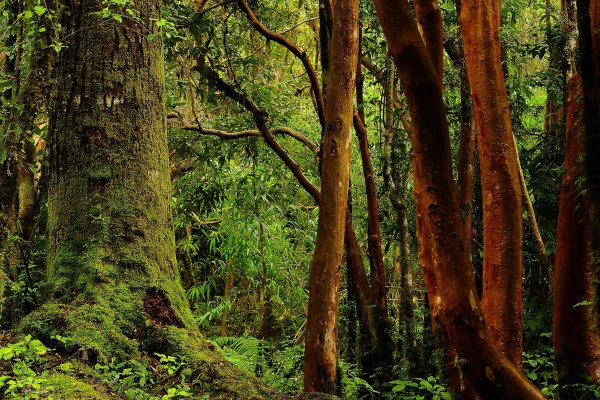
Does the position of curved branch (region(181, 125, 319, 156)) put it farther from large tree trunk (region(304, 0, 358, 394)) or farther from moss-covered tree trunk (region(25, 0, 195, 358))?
moss-covered tree trunk (region(25, 0, 195, 358))

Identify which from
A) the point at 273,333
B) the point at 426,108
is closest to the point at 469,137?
the point at 426,108

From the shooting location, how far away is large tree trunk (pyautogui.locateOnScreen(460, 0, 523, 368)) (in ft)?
12.8

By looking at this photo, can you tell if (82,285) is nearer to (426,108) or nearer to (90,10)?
(90,10)

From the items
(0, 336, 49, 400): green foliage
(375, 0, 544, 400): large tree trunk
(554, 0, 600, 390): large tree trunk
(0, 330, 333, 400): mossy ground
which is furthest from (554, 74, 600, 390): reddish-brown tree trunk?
(0, 336, 49, 400): green foliage

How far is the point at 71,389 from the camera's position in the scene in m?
2.61

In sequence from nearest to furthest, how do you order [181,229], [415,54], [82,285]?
1. [415,54]
2. [82,285]
3. [181,229]

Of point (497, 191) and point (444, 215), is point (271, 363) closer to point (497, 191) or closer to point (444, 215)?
point (497, 191)

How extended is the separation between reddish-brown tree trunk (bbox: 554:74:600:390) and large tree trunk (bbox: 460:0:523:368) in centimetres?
31

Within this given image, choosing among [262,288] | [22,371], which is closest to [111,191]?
[22,371]

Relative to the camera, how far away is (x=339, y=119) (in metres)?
5.13

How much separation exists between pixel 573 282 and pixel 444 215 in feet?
4.72

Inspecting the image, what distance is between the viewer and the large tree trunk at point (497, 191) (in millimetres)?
3902

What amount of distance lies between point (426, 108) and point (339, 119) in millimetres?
2132

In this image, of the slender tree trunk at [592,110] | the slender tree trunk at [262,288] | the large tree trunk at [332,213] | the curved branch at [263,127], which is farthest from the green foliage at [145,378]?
the slender tree trunk at [262,288]
